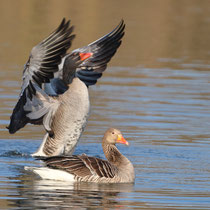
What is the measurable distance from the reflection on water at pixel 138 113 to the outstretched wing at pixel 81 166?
0.29m

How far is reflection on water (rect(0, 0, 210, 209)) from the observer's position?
11.0 metres

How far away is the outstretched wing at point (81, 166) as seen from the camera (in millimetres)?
11859

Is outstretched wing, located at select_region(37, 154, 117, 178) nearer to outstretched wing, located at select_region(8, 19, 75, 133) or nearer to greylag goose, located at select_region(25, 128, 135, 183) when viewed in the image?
greylag goose, located at select_region(25, 128, 135, 183)

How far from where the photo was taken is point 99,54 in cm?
1514

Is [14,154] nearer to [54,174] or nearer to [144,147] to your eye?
[54,174]

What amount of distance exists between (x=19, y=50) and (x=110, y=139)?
1498cm

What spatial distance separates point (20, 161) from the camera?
1343cm

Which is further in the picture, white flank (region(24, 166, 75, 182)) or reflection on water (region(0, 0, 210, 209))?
white flank (region(24, 166, 75, 182))

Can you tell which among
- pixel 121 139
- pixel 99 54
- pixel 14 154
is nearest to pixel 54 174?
pixel 121 139

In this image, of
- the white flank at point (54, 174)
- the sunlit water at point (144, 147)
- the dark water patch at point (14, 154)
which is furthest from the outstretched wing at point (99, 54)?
the white flank at point (54, 174)

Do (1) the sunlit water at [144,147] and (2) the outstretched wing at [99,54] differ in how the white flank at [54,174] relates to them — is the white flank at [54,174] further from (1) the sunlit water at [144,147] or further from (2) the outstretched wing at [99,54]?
(2) the outstretched wing at [99,54]

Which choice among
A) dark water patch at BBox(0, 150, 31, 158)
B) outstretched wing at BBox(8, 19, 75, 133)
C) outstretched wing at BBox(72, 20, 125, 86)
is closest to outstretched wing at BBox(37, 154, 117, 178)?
outstretched wing at BBox(8, 19, 75, 133)

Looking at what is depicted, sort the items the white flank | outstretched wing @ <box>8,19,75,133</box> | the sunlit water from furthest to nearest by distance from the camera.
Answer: outstretched wing @ <box>8,19,75,133</box> < the white flank < the sunlit water

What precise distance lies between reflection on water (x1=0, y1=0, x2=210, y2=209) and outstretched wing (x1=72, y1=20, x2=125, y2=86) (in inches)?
53.0
